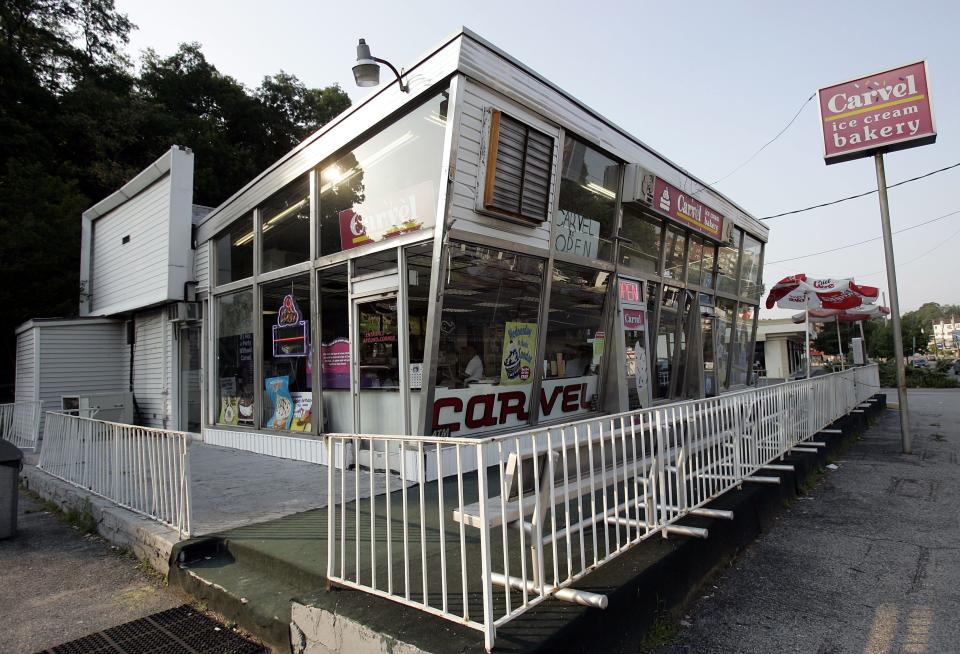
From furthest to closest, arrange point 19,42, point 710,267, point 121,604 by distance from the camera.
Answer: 1. point 19,42
2. point 710,267
3. point 121,604

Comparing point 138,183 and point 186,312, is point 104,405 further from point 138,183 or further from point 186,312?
point 138,183

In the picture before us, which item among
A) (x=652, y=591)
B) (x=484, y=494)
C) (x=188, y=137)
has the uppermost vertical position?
(x=188, y=137)

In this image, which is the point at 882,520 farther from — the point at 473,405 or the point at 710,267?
the point at 710,267

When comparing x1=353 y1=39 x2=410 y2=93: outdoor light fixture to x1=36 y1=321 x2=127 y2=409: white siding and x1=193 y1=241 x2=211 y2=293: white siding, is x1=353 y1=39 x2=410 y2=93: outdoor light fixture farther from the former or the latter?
x1=36 y1=321 x2=127 y2=409: white siding

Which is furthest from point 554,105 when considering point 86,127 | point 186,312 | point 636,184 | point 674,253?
point 86,127

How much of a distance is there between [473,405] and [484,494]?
162 inches

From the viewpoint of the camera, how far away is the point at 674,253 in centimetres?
1070

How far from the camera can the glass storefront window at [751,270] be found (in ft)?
45.9

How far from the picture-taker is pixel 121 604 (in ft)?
12.2

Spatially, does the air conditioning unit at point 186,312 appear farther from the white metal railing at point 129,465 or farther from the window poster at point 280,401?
the white metal railing at point 129,465

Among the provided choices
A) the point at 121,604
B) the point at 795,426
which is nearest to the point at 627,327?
the point at 795,426

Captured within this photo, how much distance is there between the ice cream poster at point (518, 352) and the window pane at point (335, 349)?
2.06 metres

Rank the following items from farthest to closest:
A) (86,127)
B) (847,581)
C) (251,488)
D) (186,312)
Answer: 1. (86,127)
2. (186,312)
3. (251,488)
4. (847,581)

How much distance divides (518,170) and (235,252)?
5824 mm
